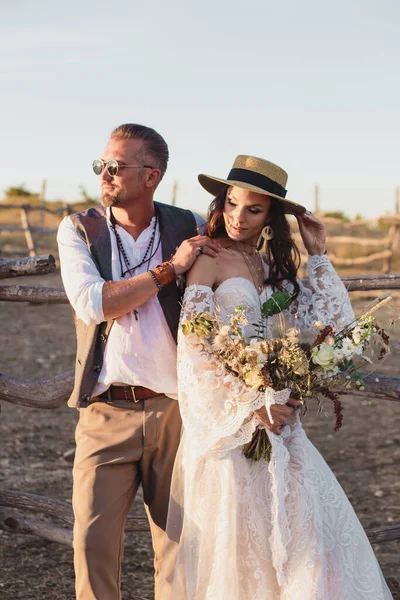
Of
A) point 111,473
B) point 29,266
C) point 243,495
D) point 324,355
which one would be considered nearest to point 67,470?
point 29,266

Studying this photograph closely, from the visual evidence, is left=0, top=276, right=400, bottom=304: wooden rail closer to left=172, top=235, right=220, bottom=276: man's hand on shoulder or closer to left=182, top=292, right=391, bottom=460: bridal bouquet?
left=182, top=292, right=391, bottom=460: bridal bouquet

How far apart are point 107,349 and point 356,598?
1.18m

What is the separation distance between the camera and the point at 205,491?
2701mm

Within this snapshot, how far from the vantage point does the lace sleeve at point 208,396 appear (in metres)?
2.65

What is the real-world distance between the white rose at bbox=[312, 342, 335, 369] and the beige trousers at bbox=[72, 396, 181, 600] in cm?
61

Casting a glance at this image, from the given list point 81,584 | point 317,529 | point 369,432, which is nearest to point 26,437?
point 369,432

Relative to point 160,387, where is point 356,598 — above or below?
below

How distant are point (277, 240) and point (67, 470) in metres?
3.40

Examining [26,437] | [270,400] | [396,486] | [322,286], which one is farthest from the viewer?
[26,437]

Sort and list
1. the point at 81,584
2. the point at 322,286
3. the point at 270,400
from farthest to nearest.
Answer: the point at 322,286 < the point at 81,584 < the point at 270,400

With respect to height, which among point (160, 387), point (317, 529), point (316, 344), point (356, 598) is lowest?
point (356, 598)

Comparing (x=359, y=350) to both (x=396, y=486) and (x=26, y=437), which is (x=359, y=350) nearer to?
(x=396, y=486)

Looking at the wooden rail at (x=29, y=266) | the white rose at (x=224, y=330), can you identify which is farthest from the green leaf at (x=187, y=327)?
the wooden rail at (x=29, y=266)

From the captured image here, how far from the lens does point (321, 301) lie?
2.95m
